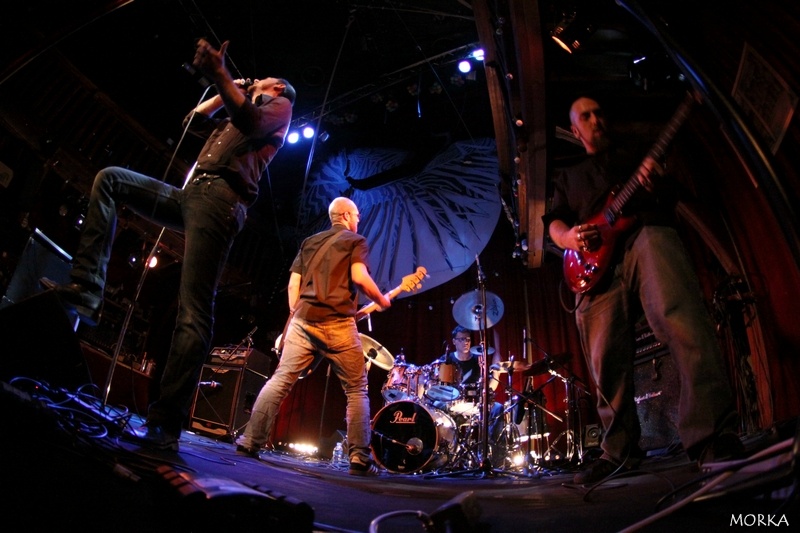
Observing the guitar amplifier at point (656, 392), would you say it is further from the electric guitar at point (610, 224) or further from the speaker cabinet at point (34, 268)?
the speaker cabinet at point (34, 268)

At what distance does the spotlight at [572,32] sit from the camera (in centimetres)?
307

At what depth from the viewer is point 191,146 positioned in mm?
7805

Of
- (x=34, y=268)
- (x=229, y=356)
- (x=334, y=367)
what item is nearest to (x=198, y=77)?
(x=229, y=356)

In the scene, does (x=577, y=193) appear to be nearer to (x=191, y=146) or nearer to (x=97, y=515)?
(x=97, y=515)

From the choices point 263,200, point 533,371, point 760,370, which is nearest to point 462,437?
point 533,371

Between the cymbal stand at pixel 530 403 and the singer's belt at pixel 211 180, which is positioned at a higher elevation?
the singer's belt at pixel 211 180

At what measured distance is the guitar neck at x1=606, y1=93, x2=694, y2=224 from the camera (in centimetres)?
218

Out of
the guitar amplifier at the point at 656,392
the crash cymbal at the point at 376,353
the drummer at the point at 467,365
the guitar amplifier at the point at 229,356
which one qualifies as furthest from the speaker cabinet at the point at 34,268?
the guitar amplifier at the point at 656,392

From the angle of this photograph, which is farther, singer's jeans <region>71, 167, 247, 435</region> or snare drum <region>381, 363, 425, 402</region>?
snare drum <region>381, 363, 425, 402</region>

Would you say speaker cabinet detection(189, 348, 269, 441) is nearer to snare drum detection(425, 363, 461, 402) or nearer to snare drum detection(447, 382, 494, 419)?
snare drum detection(425, 363, 461, 402)

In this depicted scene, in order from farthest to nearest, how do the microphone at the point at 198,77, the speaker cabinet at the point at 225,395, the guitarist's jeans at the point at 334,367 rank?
the microphone at the point at 198,77 < the speaker cabinet at the point at 225,395 < the guitarist's jeans at the point at 334,367

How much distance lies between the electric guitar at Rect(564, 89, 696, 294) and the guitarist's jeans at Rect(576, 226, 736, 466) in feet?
0.30

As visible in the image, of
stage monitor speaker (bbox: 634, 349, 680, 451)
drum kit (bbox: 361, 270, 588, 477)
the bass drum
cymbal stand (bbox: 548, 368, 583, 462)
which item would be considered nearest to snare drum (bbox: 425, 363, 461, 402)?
drum kit (bbox: 361, 270, 588, 477)

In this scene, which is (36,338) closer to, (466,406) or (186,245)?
(186,245)
